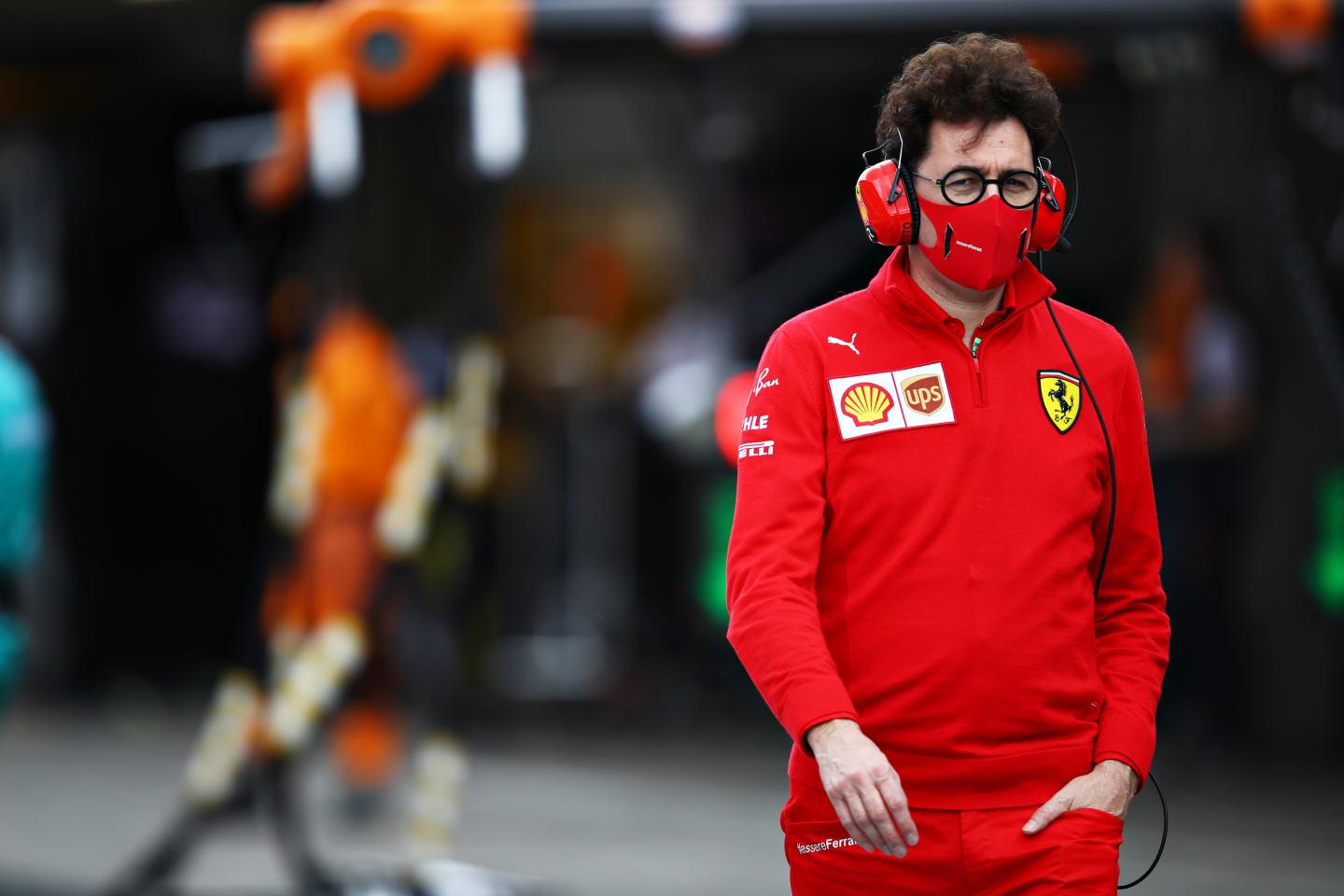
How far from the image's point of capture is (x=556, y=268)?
11.8 meters

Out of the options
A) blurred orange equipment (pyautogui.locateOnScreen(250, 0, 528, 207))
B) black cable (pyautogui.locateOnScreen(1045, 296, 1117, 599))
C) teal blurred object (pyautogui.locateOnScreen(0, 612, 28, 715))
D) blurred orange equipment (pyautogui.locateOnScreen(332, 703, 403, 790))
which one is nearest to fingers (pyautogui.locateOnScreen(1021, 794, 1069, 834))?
black cable (pyautogui.locateOnScreen(1045, 296, 1117, 599))

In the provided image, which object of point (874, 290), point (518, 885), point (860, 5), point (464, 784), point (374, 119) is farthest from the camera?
point (464, 784)

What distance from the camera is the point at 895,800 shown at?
7.20 ft

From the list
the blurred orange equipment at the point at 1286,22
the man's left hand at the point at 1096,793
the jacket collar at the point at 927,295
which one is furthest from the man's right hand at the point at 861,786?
the blurred orange equipment at the point at 1286,22

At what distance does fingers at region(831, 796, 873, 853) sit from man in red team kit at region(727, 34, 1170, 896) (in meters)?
0.11

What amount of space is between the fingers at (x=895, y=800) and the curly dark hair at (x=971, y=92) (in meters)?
0.85

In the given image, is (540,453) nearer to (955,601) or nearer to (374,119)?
(374,119)

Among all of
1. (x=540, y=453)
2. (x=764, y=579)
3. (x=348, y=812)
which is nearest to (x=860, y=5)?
(x=348, y=812)

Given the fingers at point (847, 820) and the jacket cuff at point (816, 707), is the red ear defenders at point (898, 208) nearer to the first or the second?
the jacket cuff at point (816, 707)

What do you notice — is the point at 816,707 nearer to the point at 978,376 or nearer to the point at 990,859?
the point at 990,859

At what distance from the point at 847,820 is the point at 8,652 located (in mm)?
2549

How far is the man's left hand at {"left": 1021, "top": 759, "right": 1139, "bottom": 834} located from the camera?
2.34 metres

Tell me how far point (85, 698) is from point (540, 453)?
3033 millimetres

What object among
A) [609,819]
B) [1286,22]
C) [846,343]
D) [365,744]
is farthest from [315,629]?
[846,343]
